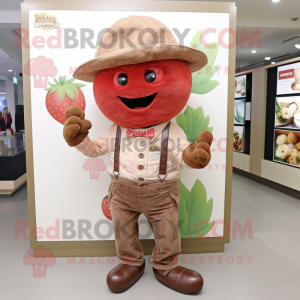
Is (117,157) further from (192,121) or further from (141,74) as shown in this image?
(192,121)

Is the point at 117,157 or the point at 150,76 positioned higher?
the point at 150,76

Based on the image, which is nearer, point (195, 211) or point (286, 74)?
point (195, 211)

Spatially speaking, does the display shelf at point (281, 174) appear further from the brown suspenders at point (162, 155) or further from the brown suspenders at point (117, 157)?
the brown suspenders at point (117, 157)

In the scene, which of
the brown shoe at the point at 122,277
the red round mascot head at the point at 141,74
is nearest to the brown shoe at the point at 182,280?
the brown shoe at the point at 122,277

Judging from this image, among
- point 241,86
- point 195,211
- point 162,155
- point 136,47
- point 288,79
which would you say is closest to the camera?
point 136,47

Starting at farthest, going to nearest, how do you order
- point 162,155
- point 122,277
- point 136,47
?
1. point 122,277
2. point 162,155
3. point 136,47

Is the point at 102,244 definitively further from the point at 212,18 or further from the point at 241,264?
the point at 212,18

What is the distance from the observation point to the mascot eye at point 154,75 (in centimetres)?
171

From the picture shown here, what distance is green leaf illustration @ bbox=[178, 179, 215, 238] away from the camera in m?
2.39

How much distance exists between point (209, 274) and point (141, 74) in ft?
4.91

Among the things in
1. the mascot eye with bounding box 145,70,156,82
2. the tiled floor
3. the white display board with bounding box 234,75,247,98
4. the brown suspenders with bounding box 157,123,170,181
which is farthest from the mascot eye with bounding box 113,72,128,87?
the white display board with bounding box 234,75,247,98

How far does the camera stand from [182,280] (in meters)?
1.92

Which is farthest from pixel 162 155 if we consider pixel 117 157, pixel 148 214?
pixel 148 214

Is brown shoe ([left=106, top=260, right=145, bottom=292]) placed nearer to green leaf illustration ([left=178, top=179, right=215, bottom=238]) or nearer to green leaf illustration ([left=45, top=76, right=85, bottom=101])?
green leaf illustration ([left=178, top=179, right=215, bottom=238])
